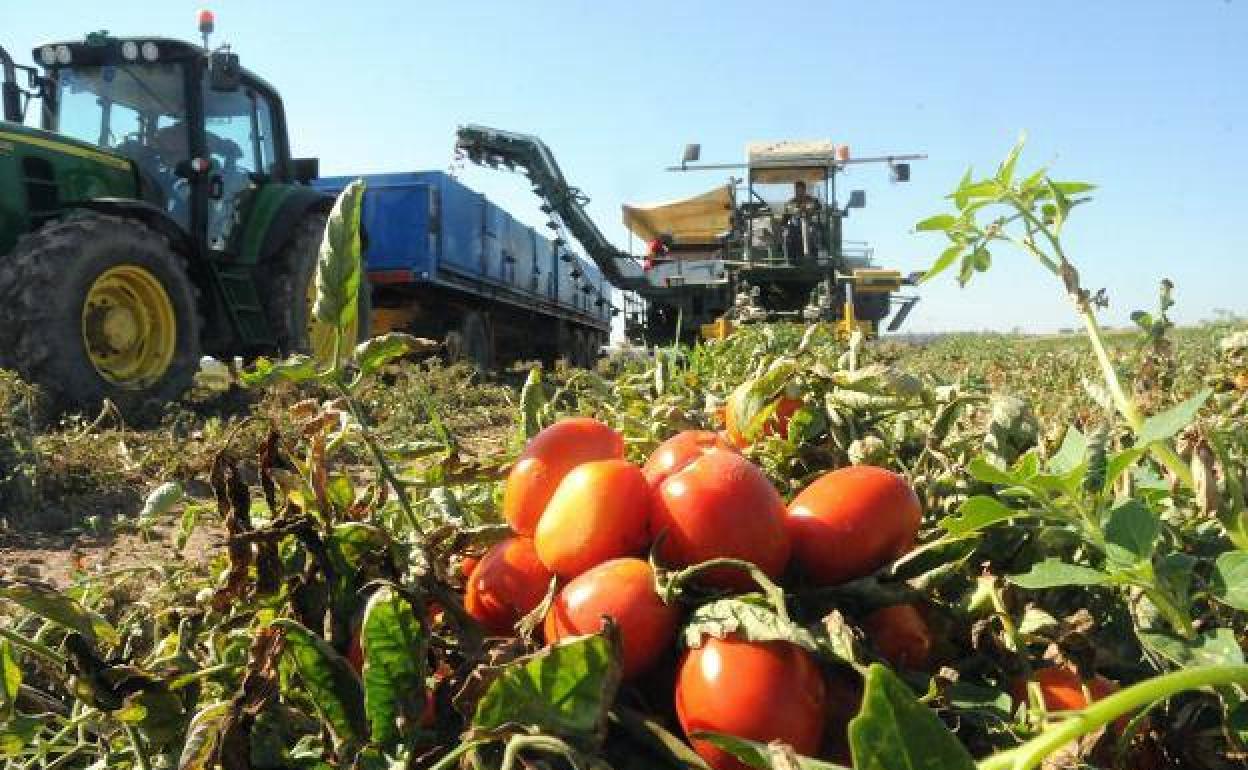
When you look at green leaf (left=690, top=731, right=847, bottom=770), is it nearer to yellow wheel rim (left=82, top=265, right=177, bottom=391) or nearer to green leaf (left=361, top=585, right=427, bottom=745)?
green leaf (left=361, top=585, right=427, bottom=745)

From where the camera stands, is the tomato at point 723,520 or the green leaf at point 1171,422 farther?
the tomato at point 723,520

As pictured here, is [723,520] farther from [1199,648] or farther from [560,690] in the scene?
[1199,648]

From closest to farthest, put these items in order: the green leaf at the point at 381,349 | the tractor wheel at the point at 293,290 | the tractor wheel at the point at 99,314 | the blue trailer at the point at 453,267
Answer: the green leaf at the point at 381,349 → the tractor wheel at the point at 99,314 → the tractor wheel at the point at 293,290 → the blue trailer at the point at 453,267

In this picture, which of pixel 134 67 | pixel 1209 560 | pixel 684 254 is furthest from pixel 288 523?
pixel 684 254

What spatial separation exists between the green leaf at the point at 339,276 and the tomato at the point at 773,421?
0.64 metres

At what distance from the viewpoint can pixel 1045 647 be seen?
0.99 m

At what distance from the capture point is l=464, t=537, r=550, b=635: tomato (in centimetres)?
104

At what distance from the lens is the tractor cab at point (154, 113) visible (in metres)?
6.92

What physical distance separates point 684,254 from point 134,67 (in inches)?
413

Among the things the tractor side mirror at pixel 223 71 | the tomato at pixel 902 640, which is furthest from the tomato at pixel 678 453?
the tractor side mirror at pixel 223 71

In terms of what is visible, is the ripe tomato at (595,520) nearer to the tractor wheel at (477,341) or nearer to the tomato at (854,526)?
the tomato at (854,526)

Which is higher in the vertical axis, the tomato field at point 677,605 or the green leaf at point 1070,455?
the green leaf at point 1070,455

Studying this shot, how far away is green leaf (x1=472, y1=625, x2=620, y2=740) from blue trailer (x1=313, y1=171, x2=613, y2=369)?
805 cm

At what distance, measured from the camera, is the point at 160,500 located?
112 cm
